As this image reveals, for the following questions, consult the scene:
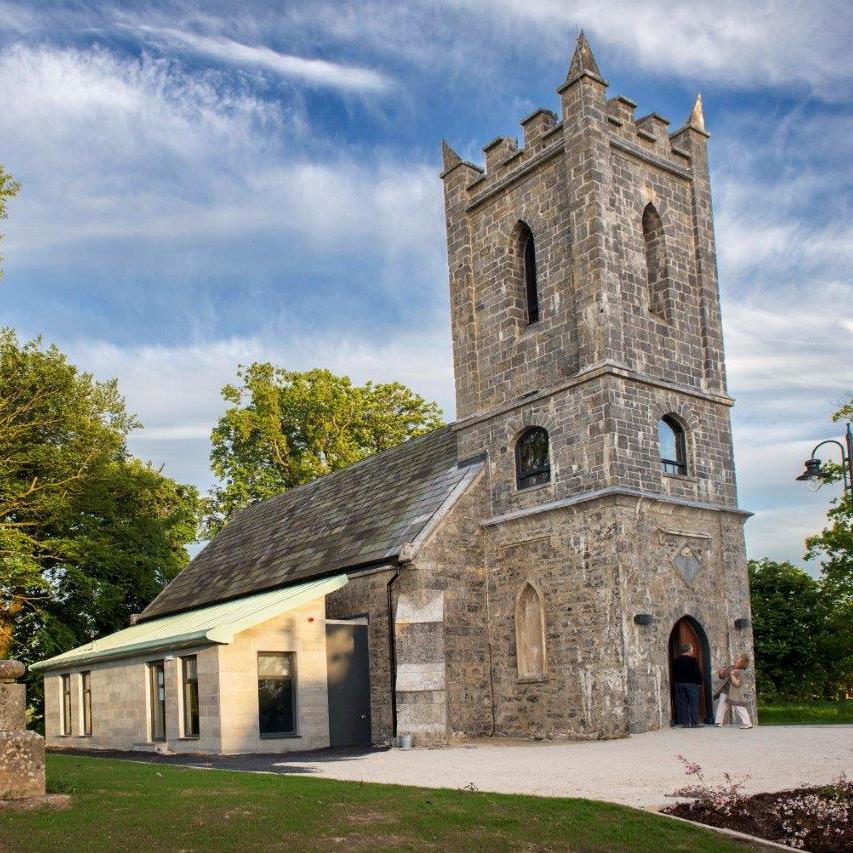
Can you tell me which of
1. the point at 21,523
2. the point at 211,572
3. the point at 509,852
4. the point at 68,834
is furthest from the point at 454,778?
the point at 21,523

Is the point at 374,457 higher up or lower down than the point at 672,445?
higher up

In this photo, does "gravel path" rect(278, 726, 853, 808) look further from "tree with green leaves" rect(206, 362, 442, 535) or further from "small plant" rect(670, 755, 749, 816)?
"tree with green leaves" rect(206, 362, 442, 535)

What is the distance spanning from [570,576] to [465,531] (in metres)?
2.90

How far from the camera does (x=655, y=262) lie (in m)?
23.2

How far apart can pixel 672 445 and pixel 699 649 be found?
426cm

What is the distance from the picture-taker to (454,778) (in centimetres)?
1360

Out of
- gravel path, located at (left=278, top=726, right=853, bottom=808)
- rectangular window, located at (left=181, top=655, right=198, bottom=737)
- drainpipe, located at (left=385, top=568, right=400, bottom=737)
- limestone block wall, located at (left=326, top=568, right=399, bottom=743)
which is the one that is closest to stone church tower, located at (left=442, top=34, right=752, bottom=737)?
gravel path, located at (left=278, top=726, right=853, bottom=808)

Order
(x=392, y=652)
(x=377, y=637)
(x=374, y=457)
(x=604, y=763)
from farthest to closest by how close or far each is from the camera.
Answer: (x=374, y=457) < (x=377, y=637) < (x=392, y=652) < (x=604, y=763)

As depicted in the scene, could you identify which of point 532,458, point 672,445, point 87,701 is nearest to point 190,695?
point 87,701

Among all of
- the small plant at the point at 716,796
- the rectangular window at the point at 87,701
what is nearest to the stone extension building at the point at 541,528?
the rectangular window at the point at 87,701

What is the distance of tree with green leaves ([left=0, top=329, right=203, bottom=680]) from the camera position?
109 feet

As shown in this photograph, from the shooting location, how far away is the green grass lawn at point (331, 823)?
9148 mm

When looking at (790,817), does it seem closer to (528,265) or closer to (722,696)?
(722,696)

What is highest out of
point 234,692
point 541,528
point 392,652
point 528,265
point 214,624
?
point 528,265
